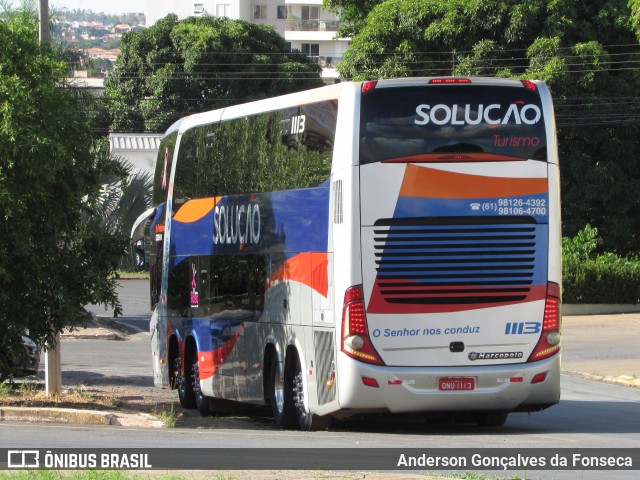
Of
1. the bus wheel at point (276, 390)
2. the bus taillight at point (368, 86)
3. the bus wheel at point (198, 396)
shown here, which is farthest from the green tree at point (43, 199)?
the bus taillight at point (368, 86)

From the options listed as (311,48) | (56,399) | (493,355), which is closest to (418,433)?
(493,355)

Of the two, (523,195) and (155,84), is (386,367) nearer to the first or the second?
(523,195)

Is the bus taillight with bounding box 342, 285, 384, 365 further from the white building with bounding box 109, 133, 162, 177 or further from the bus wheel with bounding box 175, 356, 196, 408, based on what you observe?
the white building with bounding box 109, 133, 162, 177

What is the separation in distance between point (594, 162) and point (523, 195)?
1108 inches

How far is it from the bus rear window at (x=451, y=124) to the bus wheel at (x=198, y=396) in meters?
6.96

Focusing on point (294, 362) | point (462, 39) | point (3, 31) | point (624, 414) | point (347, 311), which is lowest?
point (624, 414)

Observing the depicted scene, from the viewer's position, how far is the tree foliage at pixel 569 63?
126 feet

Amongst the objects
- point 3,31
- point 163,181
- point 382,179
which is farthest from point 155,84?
point 382,179

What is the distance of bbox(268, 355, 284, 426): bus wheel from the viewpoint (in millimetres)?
14586

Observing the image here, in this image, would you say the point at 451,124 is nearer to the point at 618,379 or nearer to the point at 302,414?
the point at 302,414

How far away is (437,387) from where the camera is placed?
496 inches

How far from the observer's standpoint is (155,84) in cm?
6175

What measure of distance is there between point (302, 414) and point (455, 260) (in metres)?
2.94

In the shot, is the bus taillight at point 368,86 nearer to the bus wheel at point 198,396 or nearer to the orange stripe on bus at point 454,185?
the orange stripe on bus at point 454,185
